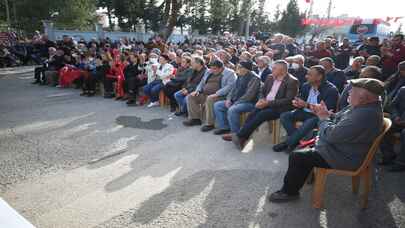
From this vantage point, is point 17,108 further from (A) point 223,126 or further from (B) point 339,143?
(B) point 339,143

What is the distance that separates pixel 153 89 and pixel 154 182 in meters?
4.17

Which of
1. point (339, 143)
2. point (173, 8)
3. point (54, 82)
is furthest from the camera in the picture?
point (173, 8)

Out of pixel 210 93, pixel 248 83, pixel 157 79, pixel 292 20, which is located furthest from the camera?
pixel 292 20

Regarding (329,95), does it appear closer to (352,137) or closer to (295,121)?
(295,121)

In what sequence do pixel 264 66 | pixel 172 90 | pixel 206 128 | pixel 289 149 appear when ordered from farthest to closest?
pixel 172 90 < pixel 264 66 < pixel 206 128 < pixel 289 149

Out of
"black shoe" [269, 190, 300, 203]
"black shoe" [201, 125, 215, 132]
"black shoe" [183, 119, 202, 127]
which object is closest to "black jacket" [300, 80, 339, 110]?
"black shoe" [269, 190, 300, 203]

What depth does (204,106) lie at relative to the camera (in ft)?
19.6

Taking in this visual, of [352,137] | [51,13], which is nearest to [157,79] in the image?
[352,137]

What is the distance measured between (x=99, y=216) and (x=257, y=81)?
3.39 metres

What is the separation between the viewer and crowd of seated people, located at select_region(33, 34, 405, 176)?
4.29m

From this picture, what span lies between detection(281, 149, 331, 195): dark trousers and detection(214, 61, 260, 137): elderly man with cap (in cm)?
198

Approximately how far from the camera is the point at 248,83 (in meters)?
5.16

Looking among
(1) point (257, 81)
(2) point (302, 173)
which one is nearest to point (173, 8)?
(1) point (257, 81)

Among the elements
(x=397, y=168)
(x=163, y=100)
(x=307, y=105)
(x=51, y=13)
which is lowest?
(x=397, y=168)
